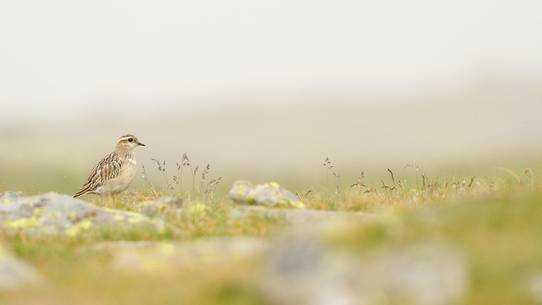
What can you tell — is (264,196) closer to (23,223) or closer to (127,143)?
(23,223)

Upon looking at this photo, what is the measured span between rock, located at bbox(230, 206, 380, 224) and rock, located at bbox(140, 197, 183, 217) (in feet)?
4.31

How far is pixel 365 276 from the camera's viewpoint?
1020cm

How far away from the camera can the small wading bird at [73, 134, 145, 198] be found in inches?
965

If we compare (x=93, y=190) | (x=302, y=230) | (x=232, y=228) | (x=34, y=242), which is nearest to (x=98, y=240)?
(x=34, y=242)

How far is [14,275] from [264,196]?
7.83 meters

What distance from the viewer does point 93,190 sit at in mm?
25156

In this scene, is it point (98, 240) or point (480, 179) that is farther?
point (480, 179)

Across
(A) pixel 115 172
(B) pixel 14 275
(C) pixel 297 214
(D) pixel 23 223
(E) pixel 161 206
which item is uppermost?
(A) pixel 115 172

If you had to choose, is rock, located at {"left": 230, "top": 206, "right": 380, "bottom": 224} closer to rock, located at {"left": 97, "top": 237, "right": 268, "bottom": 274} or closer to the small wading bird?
rock, located at {"left": 97, "top": 237, "right": 268, "bottom": 274}

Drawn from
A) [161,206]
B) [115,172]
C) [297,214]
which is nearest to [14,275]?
[161,206]

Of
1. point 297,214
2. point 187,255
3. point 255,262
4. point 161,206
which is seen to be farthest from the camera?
point 161,206

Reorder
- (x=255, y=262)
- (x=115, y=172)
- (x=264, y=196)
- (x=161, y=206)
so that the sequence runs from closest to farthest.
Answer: (x=255, y=262), (x=161, y=206), (x=264, y=196), (x=115, y=172)

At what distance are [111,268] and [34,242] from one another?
12.0ft

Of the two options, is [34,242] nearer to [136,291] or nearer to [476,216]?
[136,291]
